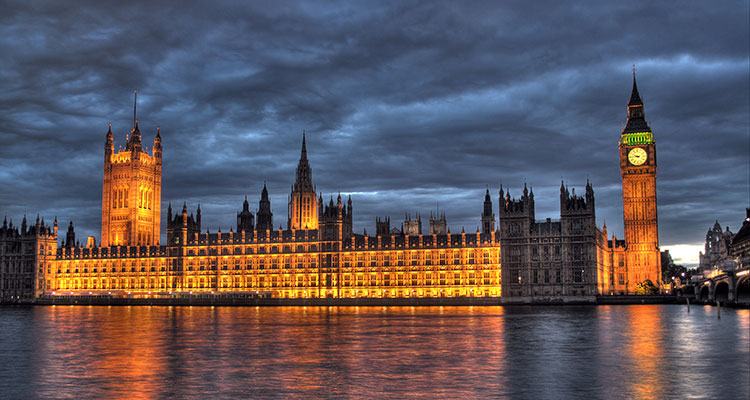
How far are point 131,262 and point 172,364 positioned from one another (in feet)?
524

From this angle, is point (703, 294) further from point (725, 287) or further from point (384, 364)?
point (384, 364)

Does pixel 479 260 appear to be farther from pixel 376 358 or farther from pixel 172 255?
pixel 376 358

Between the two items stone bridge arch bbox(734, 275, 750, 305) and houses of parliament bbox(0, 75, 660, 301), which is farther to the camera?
houses of parliament bbox(0, 75, 660, 301)

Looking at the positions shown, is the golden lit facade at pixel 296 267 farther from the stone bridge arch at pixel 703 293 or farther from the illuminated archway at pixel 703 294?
the illuminated archway at pixel 703 294

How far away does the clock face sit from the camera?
584 feet

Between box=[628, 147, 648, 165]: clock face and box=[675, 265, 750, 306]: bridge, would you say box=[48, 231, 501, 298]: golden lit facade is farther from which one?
box=[628, 147, 648, 165]: clock face

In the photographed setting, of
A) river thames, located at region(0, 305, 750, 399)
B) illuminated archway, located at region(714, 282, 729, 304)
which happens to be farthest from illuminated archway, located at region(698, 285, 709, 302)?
river thames, located at region(0, 305, 750, 399)

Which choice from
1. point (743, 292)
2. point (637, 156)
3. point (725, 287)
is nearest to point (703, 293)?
point (725, 287)

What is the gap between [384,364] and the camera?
3797 cm

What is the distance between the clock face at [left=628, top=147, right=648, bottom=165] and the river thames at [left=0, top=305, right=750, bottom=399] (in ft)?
405

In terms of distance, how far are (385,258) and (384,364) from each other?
430 ft

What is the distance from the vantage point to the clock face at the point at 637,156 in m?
178

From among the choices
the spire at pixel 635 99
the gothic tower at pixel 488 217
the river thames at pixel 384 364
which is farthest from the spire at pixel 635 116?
the river thames at pixel 384 364

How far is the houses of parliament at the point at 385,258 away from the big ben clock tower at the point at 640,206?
0.24 metres
